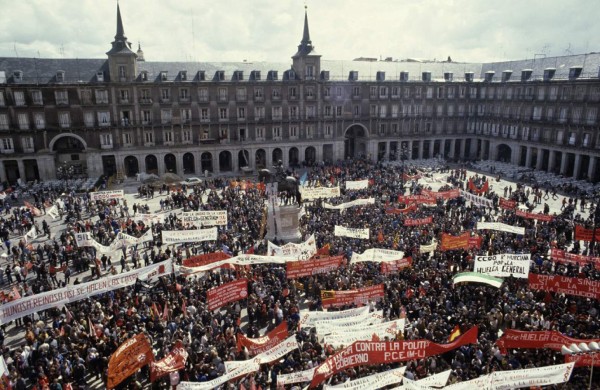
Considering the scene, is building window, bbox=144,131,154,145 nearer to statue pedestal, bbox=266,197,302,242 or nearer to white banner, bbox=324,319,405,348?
statue pedestal, bbox=266,197,302,242

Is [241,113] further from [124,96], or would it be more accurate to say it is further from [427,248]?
[427,248]

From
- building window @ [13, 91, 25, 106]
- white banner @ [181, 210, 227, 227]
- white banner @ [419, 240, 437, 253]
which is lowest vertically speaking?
white banner @ [419, 240, 437, 253]

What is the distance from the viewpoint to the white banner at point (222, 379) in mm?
16281

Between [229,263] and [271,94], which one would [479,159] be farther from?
[229,263]

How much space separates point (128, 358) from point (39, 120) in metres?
54.3

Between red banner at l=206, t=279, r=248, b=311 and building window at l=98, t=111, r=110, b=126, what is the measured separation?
49.5m

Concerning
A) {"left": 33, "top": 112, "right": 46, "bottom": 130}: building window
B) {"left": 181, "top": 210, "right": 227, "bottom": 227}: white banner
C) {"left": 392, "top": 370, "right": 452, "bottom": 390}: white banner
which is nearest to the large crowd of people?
{"left": 181, "top": 210, "right": 227, "bottom": 227}: white banner

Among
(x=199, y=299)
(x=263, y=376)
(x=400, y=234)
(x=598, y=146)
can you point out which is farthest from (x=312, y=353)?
(x=598, y=146)

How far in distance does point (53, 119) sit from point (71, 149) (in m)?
4.78

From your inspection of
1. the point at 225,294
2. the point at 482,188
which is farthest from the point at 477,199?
the point at 225,294

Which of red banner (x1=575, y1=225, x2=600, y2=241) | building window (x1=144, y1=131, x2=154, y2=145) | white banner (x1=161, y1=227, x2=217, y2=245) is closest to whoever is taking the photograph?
white banner (x1=161, y1=227, x2=217, y2=245)

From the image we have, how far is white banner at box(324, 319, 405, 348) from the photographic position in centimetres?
1934

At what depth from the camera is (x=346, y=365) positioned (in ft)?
57.0

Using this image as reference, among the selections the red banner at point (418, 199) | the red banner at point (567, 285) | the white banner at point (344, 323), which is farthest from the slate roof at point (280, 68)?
the white banner at point (344, 323)
